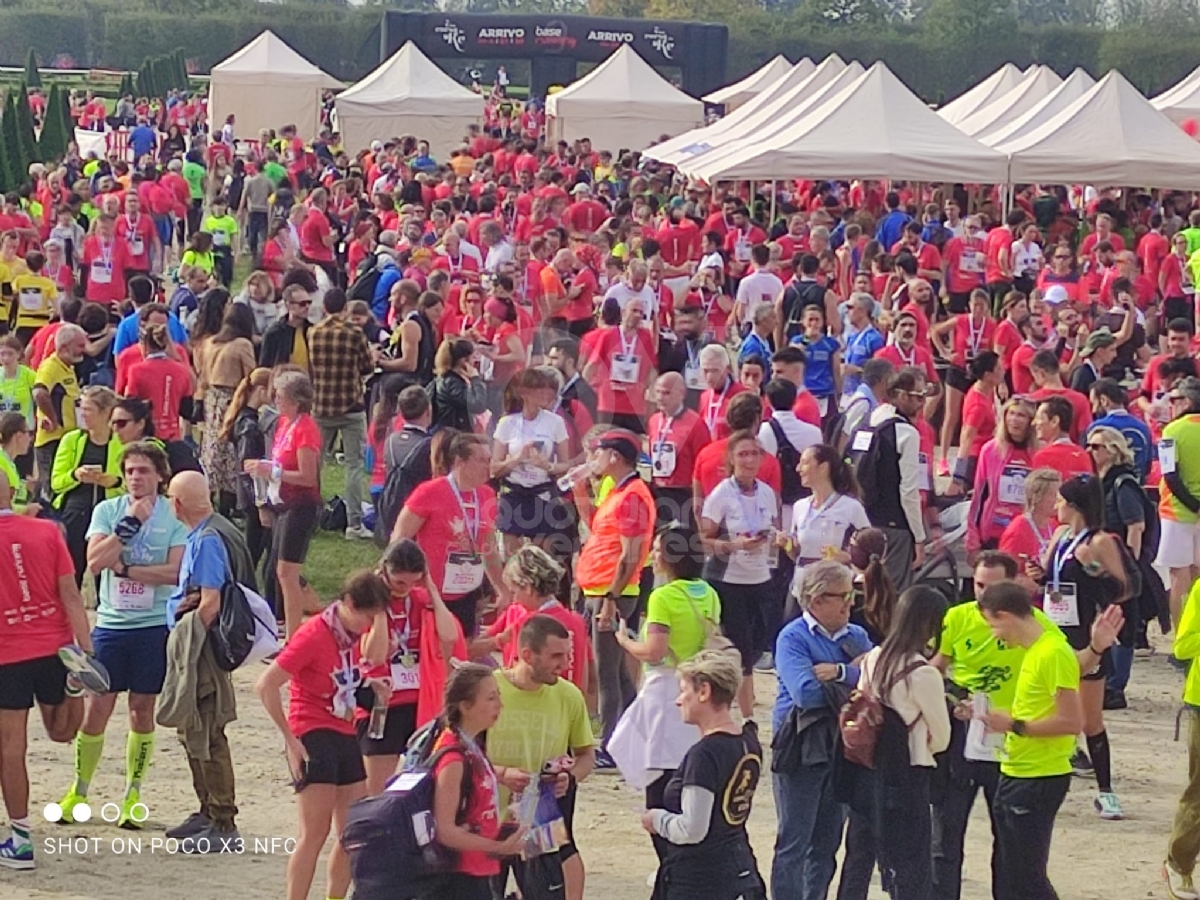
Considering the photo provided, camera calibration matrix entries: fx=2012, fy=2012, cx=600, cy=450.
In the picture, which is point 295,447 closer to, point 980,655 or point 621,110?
point 980,655

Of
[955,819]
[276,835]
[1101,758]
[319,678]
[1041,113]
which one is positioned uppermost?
[1041,113]

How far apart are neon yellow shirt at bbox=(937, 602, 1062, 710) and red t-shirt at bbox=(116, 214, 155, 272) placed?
41.4ft

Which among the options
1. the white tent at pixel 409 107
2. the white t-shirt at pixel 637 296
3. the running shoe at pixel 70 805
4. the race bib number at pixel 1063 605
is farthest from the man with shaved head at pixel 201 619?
the white tent at pixel 409 107

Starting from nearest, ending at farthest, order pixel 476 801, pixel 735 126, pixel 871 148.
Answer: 1. pixel 476 801
2. pixel 871 148
3. pixel 735 126

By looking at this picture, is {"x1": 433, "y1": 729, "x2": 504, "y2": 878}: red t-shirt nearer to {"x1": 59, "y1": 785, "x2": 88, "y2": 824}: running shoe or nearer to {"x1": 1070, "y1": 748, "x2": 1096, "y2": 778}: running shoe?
{"x1": 59, "y1": 785, "x2": 88, "y2": 824}: running shoe

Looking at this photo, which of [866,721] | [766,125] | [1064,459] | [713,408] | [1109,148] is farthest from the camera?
[766,125]

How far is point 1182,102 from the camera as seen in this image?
34.2m

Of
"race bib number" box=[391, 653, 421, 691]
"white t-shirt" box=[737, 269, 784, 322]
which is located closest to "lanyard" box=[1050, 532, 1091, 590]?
"race bib number" box=[391, 653, 421, 691]

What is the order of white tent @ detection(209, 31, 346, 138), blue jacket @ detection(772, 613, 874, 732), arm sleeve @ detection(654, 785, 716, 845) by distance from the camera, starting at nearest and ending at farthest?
1. arm sleeve @ detection(654, 785, 716, 845)
2. blue jacket @ detection(772, 613, 874, 732)
3. white tent @ detection(209, 31, 346, 138)

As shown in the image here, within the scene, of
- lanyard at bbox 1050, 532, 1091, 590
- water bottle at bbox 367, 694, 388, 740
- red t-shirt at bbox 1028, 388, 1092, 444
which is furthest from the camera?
red t-shirt at bbox 1028, 388, 1092, 444

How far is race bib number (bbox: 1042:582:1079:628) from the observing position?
341 inches

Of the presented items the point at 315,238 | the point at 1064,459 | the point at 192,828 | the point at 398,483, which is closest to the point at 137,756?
the point at 192,828

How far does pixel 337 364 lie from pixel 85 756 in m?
4.82

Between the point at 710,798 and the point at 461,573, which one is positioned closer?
the point at 710,798
